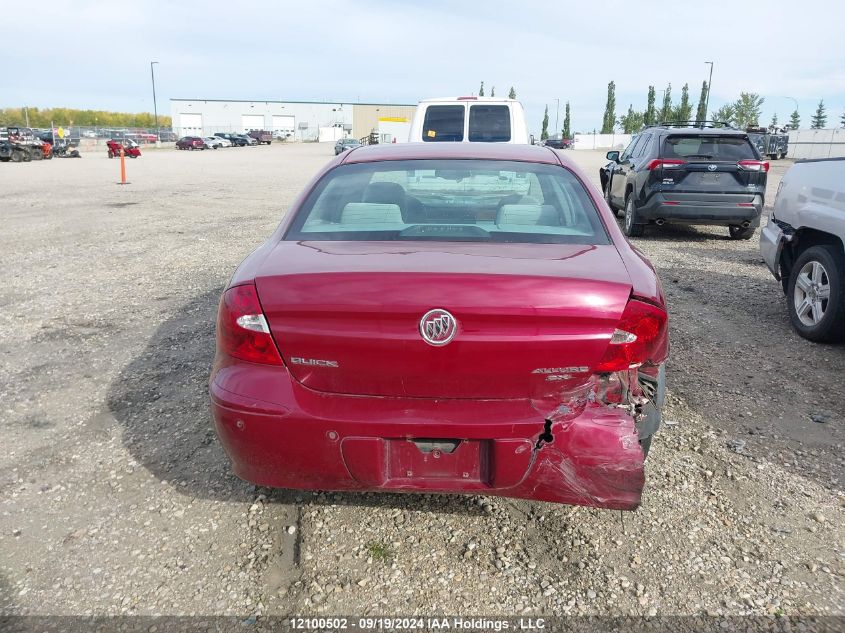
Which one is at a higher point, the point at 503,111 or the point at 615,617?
the point at 503,111

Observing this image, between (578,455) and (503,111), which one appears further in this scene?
(503,111)

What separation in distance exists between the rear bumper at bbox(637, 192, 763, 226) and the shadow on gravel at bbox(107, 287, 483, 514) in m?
6.91

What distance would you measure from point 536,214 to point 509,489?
135 centimetres

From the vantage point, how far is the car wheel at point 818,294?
5.10 meters

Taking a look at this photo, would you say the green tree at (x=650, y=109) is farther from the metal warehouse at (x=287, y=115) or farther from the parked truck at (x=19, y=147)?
the parked truck at (x=19, y=147)

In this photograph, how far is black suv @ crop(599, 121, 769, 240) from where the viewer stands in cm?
977

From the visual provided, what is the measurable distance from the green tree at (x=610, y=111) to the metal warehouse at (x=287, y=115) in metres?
30.7

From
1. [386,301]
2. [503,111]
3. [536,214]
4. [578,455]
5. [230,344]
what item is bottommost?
[578,455]

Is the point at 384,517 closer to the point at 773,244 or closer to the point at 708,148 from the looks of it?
the point at 773,244

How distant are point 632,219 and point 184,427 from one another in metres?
8.23

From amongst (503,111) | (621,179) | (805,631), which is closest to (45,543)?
(805,631)

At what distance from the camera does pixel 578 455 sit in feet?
7.82

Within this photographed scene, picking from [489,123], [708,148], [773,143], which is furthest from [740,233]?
[773,143]

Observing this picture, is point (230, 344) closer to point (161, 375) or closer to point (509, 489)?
point (509, 489)
